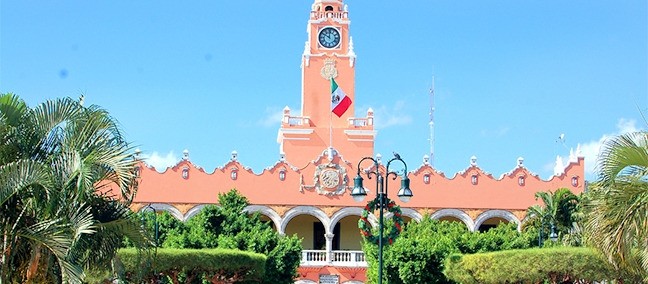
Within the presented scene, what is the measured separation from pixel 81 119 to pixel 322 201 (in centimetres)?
2870

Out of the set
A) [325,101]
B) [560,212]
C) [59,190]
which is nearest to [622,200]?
Answer: [59,190]

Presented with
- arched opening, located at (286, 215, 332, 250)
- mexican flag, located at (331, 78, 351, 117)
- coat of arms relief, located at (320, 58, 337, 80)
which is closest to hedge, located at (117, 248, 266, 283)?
arched opening, located at (286, 215, 332, 250)

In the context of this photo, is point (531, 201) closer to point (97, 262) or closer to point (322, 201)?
point (322, 201)

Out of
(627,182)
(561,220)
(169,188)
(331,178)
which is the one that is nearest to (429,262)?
(561,220)

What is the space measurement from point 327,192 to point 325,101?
20.7ft

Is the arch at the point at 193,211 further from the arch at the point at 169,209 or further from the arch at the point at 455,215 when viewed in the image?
the arch at the point at 455,215

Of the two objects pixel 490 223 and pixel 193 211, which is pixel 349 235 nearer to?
pixel 490 223

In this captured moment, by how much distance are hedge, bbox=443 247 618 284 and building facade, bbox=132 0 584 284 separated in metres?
13.5

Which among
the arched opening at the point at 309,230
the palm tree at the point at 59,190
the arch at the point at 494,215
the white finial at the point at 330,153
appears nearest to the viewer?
the palm tree at the point at 59,190

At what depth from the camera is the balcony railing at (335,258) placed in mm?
43875

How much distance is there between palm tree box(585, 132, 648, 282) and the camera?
53.3 ft

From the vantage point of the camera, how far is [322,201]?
147ft

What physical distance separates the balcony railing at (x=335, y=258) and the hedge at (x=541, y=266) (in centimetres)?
1443

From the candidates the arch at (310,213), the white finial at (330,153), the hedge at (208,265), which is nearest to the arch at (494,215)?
the arch at (310,213)
